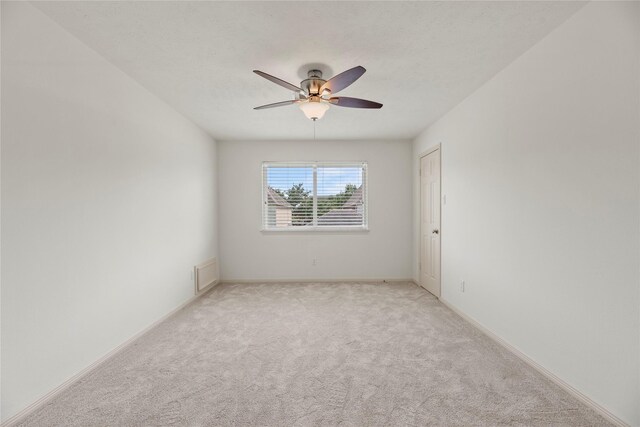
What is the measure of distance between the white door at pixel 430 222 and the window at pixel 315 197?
1032 mm

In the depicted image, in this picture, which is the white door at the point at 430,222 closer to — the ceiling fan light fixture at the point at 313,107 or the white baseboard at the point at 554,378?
the white baseboard at the point at 554,378

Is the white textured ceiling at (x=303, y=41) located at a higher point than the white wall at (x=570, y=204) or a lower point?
higher

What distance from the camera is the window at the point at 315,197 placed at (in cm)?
514

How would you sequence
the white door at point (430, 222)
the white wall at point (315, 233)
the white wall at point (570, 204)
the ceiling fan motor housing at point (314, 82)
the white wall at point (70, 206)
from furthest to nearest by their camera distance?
1. the white wall at point (315, 233)
2. the white door at point (430, 222)
3. the ceiling fan motor housing at point (314, 82)
4. the white wall at point (70, 206)
5. the white wall at point (570, 204)

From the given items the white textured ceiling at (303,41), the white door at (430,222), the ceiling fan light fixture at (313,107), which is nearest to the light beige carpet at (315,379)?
the white door at (430,222)

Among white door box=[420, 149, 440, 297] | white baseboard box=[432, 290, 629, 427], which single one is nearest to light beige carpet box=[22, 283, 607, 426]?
white baseboard box=[432, 290, 629, 427]

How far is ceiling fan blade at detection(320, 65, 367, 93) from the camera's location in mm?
2037

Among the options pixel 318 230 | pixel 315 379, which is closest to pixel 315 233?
pixel 318 230

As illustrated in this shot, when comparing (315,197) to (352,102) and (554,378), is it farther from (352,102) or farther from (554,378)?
(554,378)

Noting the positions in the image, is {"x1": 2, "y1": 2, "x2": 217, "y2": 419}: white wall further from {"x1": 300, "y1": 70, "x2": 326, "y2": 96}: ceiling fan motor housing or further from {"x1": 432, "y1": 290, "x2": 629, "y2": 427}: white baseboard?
{"x1": 432, "y1": 290, "x2": 629, "y2": 427}: white baseboard

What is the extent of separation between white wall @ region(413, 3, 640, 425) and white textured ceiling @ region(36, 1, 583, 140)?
12.3 inches

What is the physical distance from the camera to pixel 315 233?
511cm

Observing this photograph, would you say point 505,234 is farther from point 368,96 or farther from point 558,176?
A: point 368,96

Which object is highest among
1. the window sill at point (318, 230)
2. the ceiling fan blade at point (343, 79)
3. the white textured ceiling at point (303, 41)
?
the white textured ceiling at point (303, 41)
